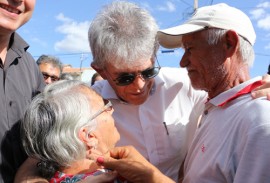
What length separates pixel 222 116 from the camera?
92.7 inches

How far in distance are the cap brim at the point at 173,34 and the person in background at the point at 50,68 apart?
15.4 feet

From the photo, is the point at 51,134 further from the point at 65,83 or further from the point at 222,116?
the point at 222,116

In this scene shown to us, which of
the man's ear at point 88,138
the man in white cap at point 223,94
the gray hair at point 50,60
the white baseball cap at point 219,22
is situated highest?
the white baseball cap at point 219,22

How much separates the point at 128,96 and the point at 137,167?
3.16 ft

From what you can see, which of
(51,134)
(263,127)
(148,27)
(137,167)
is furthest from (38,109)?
(263,127)

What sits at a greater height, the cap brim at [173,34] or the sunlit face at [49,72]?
the cap brim at [173,34]

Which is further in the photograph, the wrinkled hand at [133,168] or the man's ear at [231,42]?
the man's ear at [231,42]

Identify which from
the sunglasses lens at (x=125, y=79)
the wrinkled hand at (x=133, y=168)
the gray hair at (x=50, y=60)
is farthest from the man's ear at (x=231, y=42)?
the gray hair at (x=50, y=60)

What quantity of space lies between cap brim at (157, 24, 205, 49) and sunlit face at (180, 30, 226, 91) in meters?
0.06

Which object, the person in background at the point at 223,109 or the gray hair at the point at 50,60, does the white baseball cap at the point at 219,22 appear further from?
the gray hair at the point at 50,60

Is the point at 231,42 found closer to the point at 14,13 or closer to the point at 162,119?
the point at 162,119

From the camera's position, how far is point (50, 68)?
293 inches

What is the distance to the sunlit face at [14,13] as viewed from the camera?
2.52 meters

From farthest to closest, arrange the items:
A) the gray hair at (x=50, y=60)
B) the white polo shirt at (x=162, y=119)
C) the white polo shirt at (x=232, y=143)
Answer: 1. the gray hair at (x=50, y=60)
2. the white polo shirt at (x=162, y=119)
3. the white polo shirt at (x=232, y=143)
